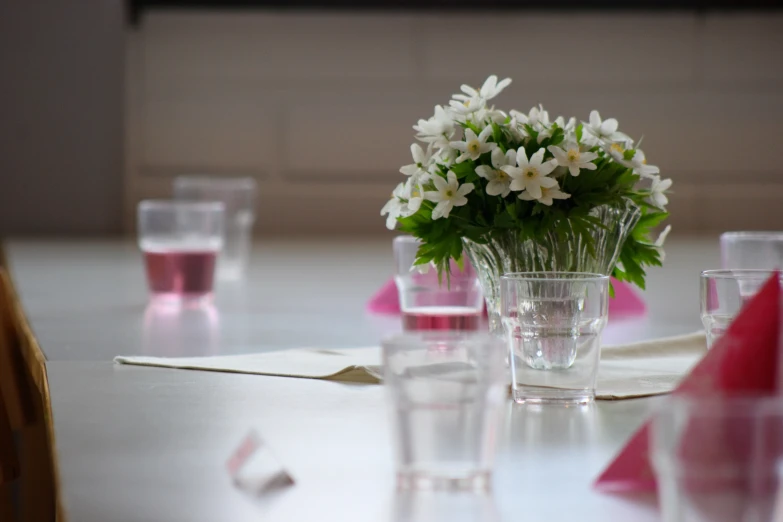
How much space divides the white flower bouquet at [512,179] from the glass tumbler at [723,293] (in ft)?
0.27

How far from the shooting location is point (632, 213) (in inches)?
35.8

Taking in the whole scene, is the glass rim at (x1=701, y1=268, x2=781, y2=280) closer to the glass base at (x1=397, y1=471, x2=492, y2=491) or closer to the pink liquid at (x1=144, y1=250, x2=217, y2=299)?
the glass base at (x1=397, y1=471, x2=492, y2=491)

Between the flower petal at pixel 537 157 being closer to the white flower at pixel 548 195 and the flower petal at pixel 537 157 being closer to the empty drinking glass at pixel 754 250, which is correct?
the white flower at pixel 548 195

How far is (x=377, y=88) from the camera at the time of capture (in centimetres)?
331

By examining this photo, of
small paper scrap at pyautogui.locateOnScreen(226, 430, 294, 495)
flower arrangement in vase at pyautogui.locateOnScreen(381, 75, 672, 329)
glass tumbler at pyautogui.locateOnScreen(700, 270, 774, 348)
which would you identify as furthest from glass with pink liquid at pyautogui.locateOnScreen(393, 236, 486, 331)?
small paper scrap at pyautogui.locateOnScreen(226, 430, 294, 495)

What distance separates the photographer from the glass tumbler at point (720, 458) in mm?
404

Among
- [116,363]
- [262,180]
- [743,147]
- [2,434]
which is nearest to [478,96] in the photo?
[116,363]

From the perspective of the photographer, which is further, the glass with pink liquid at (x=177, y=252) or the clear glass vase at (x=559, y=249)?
the glass with pink liquid at (x=177, y=252)

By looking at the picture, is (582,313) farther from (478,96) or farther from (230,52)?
(230,52)

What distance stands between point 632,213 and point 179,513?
49 cm

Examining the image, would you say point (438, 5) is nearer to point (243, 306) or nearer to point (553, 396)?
point (243, 306)

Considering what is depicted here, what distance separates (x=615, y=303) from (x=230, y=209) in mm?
837

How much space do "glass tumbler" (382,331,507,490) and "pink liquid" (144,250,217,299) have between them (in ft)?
3.30

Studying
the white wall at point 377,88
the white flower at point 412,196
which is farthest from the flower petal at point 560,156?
the white wall at point 377,88
